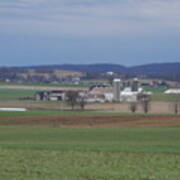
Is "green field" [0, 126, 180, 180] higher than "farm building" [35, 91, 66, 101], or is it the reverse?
"green field" [0, 126, 180, 180]

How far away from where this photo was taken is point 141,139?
107 ft

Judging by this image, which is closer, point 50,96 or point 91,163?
point 91,163

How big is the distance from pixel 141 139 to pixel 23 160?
13.9 metres

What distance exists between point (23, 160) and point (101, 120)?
37.5 meters

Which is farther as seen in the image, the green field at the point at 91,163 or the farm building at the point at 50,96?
the farm building at the point at 50,96

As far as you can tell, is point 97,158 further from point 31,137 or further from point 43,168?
point 31,137

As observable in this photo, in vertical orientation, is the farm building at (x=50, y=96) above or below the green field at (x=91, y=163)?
below

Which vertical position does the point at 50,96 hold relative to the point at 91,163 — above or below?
below

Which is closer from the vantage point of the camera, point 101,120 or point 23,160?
point 23,160

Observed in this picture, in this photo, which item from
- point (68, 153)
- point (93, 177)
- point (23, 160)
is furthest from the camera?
point (68, 153)

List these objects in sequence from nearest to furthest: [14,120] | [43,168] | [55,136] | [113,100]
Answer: [43,168]
[55,136]
[14,120]
[113,100]

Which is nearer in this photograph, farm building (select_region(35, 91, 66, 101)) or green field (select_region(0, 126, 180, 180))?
green field (select_region(0, 126, 180, 180))

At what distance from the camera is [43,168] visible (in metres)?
17.3

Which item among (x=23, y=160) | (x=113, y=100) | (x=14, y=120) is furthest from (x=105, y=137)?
(x=113, y=100)
